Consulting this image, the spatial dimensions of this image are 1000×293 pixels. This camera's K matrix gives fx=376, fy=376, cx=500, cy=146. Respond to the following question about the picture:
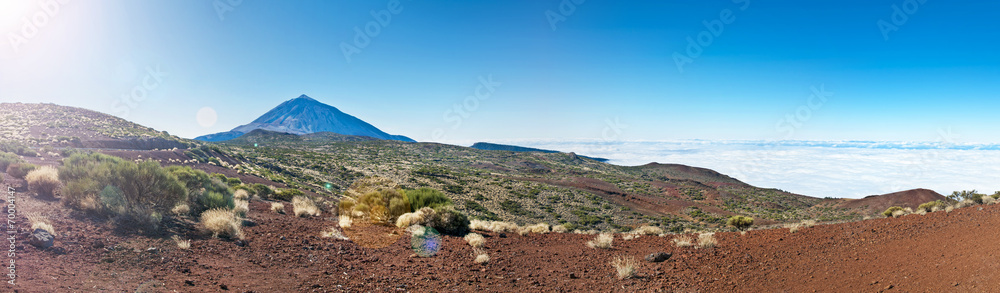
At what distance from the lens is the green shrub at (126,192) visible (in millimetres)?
8406

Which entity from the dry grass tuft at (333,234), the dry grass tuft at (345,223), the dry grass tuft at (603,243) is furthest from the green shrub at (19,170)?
the dry grass tuft at (603,243)

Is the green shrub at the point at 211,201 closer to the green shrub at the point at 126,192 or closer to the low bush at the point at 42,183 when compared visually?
the green shrub at the point at 126,192

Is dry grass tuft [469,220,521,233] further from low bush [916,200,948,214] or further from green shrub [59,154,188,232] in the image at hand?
low bush [916,200,948,214]

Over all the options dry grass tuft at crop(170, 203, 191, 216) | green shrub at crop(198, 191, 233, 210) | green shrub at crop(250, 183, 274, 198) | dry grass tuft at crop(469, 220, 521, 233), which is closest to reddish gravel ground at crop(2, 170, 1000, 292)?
dry grass tuft at crop(170, 203, 191, 216)

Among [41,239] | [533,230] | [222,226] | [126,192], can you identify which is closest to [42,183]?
[126,192]

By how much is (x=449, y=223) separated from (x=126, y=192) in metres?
8.21

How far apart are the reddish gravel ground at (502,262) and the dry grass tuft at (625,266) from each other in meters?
0.21

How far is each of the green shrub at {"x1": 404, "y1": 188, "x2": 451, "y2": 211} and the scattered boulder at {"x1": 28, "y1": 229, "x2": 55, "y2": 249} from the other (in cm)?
854

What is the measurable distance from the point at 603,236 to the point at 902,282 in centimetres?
574

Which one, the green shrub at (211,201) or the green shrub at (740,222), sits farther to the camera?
the green shrub at (740,222)

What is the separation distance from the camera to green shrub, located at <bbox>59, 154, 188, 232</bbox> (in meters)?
8.41

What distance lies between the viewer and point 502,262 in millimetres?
8797

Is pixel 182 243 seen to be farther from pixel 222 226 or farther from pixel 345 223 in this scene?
pixel 345 223

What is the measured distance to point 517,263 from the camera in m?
8.81
